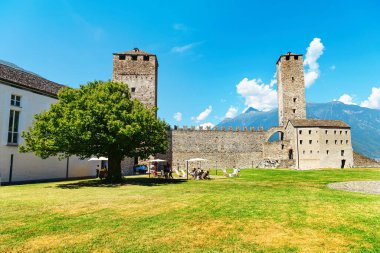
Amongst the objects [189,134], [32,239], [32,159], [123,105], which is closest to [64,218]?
[32,239]

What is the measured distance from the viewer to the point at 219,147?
54.6m

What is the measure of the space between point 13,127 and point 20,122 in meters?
0.87

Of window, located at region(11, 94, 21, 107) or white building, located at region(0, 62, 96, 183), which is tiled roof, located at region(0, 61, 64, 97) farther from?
window, located at region(11, 94, 21, 107)

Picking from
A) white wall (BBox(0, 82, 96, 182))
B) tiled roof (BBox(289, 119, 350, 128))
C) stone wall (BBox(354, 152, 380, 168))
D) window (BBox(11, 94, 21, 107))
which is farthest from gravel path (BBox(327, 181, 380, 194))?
stone wall (BBox(354, 152, 380, 168))

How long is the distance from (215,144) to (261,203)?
4419 cm

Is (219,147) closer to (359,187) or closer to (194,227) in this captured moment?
(359,187)

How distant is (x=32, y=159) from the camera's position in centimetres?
2586

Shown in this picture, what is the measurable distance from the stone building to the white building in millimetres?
23434

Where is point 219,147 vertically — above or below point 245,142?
below

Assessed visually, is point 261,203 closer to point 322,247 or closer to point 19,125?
point 322,247

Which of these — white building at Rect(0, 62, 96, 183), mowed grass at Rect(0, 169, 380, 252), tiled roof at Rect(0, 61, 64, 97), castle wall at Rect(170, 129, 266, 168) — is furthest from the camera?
castle wall at Rect(170, 129, 266, 168)

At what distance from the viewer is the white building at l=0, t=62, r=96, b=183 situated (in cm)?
2338

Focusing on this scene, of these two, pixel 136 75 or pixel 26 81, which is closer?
pixel 26 81

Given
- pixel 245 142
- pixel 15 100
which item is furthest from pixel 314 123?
pixel 15 100
